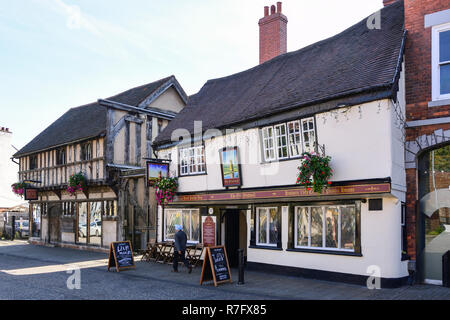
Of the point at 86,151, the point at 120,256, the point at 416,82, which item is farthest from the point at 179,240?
the point at 86,151

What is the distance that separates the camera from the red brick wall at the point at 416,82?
10.8m

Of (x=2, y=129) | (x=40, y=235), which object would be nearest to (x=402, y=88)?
(x=40, y=235)

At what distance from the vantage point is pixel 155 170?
16.4 meters

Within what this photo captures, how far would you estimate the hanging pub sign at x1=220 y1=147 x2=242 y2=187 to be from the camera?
13992mm

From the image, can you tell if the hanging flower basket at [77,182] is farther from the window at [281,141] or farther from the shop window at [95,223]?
the window at [281,141]

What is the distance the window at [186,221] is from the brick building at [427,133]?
7811mm

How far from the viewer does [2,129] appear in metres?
33.2

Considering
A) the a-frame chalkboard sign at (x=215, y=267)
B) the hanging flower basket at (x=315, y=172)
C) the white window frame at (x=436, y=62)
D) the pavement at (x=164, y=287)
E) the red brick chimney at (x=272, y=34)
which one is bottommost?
the pavement at (x=164, y=287)

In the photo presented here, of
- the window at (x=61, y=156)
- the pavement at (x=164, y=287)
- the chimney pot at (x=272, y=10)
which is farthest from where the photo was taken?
the window at (x=61, y=156)

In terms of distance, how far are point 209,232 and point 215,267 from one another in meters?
4.17

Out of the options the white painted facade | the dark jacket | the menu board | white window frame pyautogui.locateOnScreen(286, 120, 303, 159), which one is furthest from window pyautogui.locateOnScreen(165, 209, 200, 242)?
white window frame pyautogui.locateOnScreen(286, 120, 303, 159)

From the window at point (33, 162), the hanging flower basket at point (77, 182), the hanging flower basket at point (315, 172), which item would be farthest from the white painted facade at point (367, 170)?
the window at point (33, 162)

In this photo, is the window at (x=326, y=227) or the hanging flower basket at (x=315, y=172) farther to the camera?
the window at (x=326, y=227)

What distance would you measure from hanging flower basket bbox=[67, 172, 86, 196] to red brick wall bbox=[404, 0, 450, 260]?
15.5 metres
